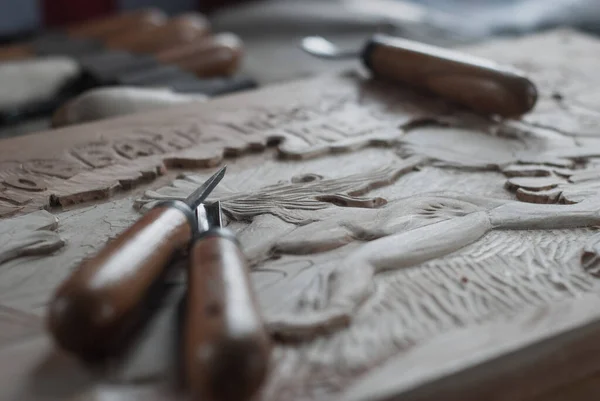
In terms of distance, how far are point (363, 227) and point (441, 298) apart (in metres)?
0.17

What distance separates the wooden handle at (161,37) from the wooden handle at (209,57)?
11cm

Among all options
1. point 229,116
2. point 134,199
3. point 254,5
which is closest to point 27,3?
point 254,5

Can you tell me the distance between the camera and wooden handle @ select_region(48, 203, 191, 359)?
0.67 meters

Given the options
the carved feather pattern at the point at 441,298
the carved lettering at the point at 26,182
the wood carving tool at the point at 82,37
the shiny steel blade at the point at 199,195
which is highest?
the shiny steel blade at the point at 199,195

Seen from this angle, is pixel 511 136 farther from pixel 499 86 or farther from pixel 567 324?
pixel 567 324

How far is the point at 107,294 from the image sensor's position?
0.68m

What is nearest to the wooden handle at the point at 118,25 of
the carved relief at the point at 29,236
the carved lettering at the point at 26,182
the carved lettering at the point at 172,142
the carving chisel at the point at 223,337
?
the carved lettering at the point at 172,142

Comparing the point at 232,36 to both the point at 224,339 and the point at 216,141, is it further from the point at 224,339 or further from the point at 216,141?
the point at 224,339

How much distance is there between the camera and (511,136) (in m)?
1.28

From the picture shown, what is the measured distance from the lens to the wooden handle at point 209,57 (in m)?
1.98

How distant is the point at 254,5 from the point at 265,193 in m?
1.73

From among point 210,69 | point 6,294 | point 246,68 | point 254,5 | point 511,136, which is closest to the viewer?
point 6,294

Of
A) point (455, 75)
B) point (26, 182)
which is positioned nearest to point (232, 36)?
point (455, 75)

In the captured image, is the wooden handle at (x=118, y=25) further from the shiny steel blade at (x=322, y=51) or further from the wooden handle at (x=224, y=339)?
the wooden handle at (x=224, y=339)
